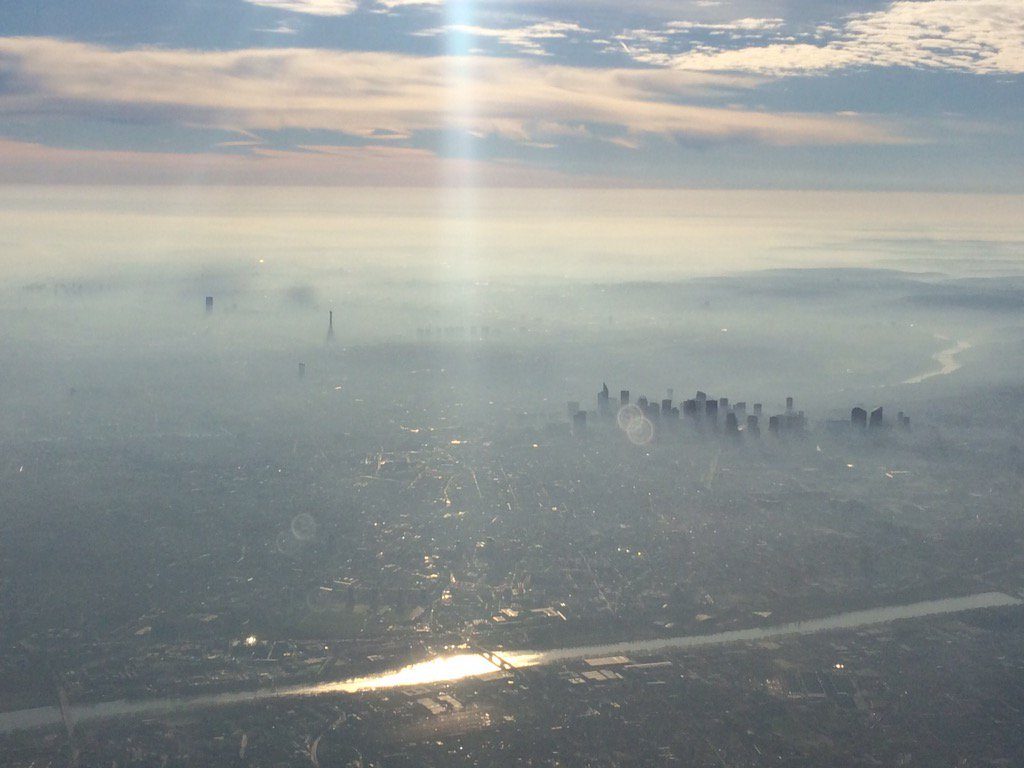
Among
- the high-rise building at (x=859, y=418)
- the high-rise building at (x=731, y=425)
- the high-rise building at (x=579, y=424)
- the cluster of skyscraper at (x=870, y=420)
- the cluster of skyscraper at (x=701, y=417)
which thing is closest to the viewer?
the high-rise building at (x=579, y=424)

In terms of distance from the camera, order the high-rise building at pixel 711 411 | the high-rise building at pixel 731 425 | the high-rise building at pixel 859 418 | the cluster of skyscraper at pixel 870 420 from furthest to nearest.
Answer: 1. the high-rise building at pixel 711 411
2. the high-rise building at pixel 859 418
3. the cluster of skyscraper at pixel 870 420
4. the high-rise building at pixel 731 425

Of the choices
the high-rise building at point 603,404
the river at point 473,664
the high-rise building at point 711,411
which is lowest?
the high-rise building at point 603,404

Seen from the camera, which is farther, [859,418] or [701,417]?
[701,417]

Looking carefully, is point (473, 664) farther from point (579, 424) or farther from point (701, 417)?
point (701, 417)

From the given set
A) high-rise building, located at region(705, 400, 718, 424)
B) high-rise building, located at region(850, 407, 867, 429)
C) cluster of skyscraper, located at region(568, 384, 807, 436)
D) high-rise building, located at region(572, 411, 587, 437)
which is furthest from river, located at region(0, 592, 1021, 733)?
Answer: high-rise building, located at region(705, 400, 718, 424)

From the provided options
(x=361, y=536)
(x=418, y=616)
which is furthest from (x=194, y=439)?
(x=418, y=616)

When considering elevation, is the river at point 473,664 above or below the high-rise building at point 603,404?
above

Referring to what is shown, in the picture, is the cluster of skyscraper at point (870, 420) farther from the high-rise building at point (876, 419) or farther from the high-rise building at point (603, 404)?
the high-rise building at point (603, 404)

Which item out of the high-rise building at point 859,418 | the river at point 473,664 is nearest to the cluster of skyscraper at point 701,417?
the high-rise building at point 859,418

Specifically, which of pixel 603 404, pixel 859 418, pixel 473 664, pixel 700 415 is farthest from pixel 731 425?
pixel 473 664

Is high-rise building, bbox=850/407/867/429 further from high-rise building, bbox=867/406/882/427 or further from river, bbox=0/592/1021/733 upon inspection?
river, bbox=0/592/1021/733

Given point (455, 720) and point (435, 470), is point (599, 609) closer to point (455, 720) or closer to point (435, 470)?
Answer: point (455, 720)
